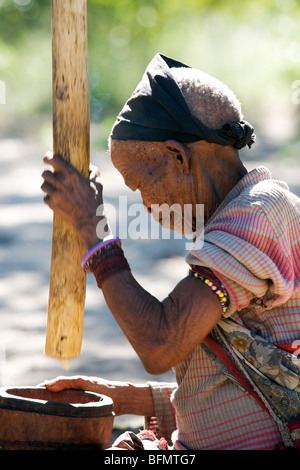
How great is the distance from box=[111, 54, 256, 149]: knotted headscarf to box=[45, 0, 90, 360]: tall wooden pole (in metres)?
0.14

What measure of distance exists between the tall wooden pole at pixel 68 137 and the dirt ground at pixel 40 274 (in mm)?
1382

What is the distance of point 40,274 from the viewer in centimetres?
610

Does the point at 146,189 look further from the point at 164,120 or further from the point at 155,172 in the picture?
the point at 164,120

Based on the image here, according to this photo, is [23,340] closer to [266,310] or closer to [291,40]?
[266,310]

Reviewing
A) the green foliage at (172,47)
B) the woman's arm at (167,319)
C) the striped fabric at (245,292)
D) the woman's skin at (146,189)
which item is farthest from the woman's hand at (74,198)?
the green foliage at (172,47)

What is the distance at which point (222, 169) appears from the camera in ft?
8.00

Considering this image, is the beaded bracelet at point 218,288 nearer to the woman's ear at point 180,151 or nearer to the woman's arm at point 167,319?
the woman's arm at point 167,319

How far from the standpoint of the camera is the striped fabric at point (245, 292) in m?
2.17

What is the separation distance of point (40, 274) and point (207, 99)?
3.94 metres

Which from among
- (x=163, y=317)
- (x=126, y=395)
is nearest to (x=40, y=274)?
(x=126, y=395)

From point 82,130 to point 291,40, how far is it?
351 inches

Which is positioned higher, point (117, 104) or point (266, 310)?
point (117, 104)

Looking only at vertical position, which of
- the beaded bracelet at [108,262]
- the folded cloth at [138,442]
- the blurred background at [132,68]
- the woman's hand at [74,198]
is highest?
the blurred background at [132,68]

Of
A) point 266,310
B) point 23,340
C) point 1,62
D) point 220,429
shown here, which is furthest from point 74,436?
point 1,62
